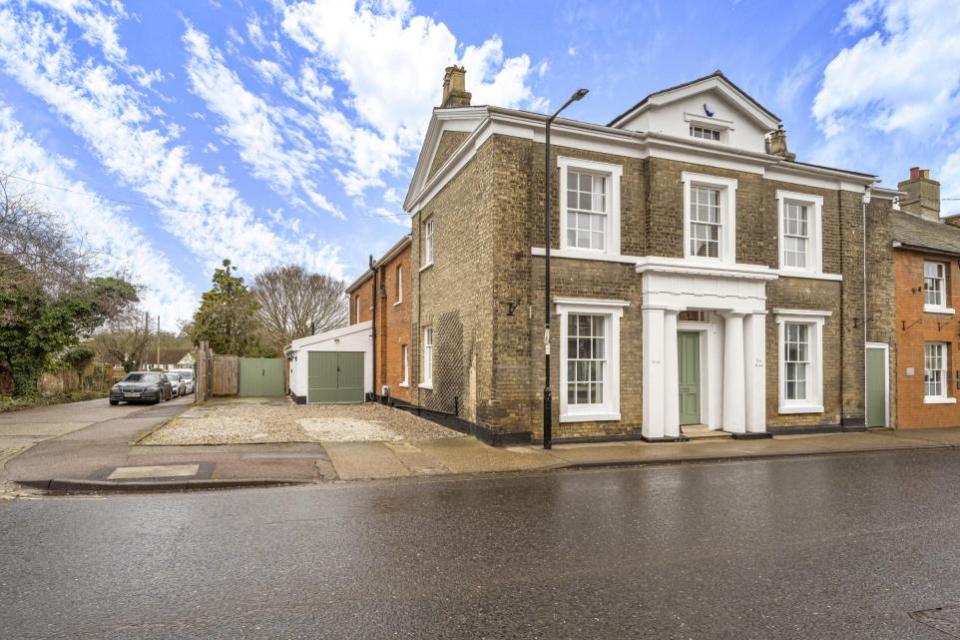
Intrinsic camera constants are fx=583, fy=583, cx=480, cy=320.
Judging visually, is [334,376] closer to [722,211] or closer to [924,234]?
[722,211]

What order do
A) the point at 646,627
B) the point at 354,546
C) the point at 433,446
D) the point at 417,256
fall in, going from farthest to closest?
1. the point at 417,256
2. the point at 433,446
3. the point at 354,546
4. the point at 646,627

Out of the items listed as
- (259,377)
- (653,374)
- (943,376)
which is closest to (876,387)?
(943,376)

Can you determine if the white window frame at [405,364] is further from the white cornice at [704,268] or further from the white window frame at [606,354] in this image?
the white cornice at [704,268]

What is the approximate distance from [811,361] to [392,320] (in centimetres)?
1370

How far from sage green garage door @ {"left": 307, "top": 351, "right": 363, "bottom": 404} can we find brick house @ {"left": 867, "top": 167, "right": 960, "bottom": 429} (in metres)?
17.7

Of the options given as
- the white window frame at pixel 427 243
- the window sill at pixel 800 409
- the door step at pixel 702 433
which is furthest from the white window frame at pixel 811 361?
the white window frame at pixel 427 243

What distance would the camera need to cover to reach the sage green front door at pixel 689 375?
1426 centimetres

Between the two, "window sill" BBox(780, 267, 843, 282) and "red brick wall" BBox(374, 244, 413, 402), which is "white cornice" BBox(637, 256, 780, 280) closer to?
"window sill" BBox(780, 267, 843, 282)

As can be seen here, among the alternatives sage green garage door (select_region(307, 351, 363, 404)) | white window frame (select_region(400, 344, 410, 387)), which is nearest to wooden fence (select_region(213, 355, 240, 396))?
sage green garage door (select_region(307, 351, 363, 404))

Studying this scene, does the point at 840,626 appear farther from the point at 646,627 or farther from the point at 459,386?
the point at 459,386

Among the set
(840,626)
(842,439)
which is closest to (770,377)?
(842,439)

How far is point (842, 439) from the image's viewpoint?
14109 mm

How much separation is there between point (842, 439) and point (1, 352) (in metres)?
26.7

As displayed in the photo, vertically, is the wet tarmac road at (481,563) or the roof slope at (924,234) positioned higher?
the roof slope at (924,234)
